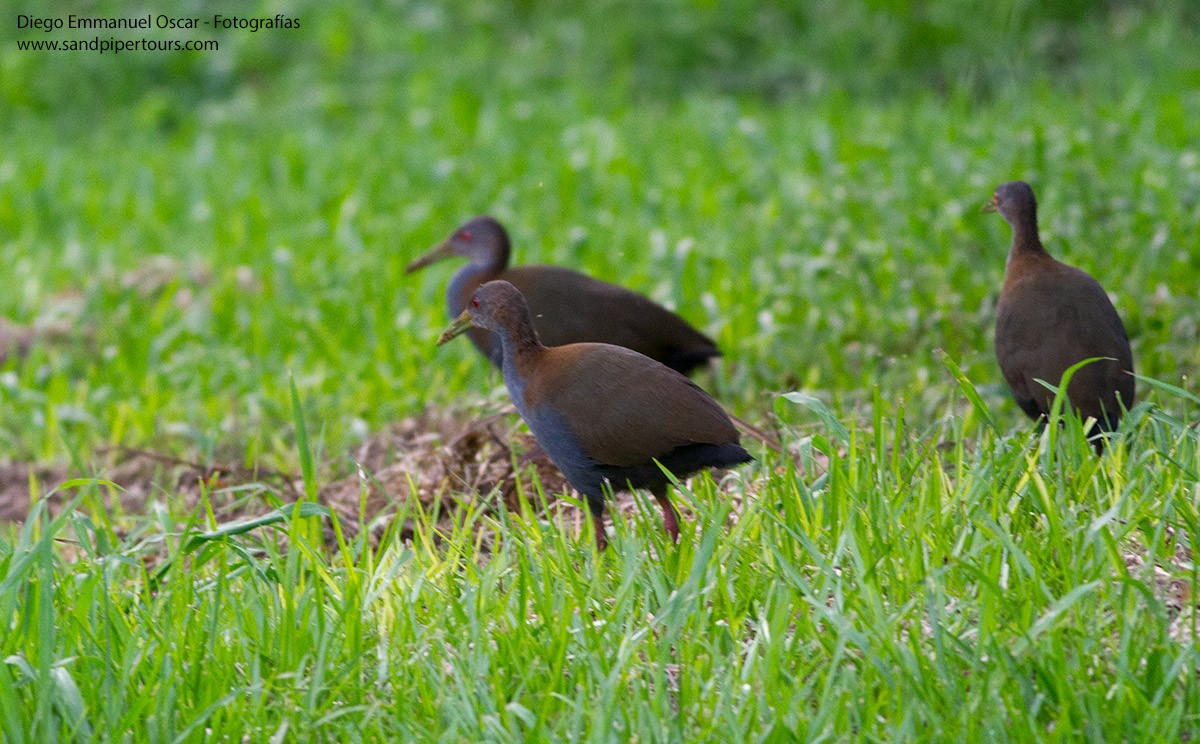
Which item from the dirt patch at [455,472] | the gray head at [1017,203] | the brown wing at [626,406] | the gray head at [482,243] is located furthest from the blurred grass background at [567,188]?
the brown wing at [626,406]

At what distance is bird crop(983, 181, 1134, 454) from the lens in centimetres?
422

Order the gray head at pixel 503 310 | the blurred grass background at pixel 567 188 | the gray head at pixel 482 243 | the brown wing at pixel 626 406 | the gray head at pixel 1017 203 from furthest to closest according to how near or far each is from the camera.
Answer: the blurred grass background at pixel 567 188
the gray head at pixel 482 243
the gray head at pixel 1017 203
the gray head at pixel 503 310
the brown wing at pixel 626 406

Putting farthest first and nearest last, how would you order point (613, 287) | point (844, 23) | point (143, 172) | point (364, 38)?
point (364, 38) → point (844, 23) → point (143, 172) → point (613, 287)

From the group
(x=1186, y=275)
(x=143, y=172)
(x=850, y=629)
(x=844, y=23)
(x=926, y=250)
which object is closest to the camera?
(x=850, y=629)

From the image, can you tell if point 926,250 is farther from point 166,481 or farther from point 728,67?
point 728,67

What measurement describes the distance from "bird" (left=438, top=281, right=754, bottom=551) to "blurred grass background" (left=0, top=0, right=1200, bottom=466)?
109 centimetres

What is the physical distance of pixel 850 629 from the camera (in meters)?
2.93

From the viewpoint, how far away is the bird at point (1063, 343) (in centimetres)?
422

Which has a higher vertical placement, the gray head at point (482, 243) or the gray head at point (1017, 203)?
the gray head at point (1017, 203)

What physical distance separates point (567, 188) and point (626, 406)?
4922mm

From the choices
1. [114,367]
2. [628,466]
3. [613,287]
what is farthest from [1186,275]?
[114,367]

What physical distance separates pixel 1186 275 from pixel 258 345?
401 cm

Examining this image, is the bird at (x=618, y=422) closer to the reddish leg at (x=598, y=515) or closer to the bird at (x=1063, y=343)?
the reddish leg at (x=598, y=515)

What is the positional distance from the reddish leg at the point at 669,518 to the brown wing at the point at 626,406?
0.14 m
